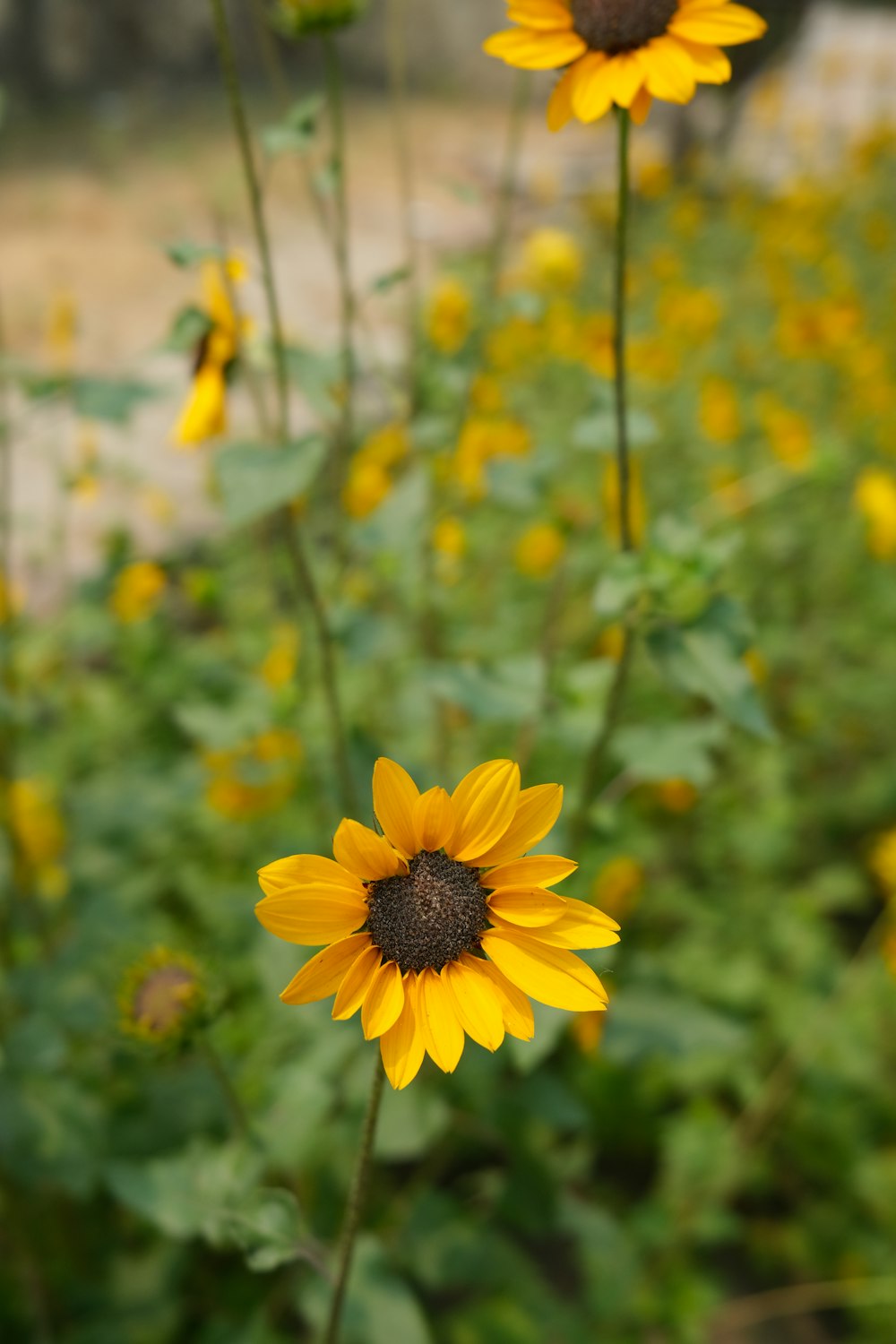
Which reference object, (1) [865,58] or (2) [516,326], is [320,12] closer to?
(2) [516,326]

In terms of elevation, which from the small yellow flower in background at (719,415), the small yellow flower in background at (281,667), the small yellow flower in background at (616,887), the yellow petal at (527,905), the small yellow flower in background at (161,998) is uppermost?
the yellow petal at (527,905)

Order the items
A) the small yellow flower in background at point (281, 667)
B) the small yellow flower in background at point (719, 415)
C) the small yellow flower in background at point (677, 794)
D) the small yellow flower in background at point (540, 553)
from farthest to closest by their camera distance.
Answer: the small yellow flower in background at point (719, 415), the small yellow flower in background at point (540, 553), the small yellow flower in background at point (677, 794), the small yellow flower in background at point (281, 667)

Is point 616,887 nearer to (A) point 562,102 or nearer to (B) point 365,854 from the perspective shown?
(B) point 365,854

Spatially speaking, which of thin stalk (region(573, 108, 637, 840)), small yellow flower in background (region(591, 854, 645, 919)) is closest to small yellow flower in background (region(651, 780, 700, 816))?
small yellow flower in background (region(591, 854, 645, 919))

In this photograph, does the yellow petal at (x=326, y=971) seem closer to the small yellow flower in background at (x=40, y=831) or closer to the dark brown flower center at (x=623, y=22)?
the dark brown flower center at (x=623, y=22)

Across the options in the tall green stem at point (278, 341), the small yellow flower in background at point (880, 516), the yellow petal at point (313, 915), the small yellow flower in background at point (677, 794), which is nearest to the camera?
the yellow petal at point (313, 915)

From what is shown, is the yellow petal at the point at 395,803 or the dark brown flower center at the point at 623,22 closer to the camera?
the yellow petal at the point at 395,803

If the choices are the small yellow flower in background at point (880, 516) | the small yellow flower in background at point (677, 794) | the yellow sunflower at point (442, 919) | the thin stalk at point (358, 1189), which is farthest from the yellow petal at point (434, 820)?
the small yellow flower in background at point (880, 516)

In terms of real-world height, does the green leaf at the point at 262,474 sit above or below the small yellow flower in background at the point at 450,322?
above
